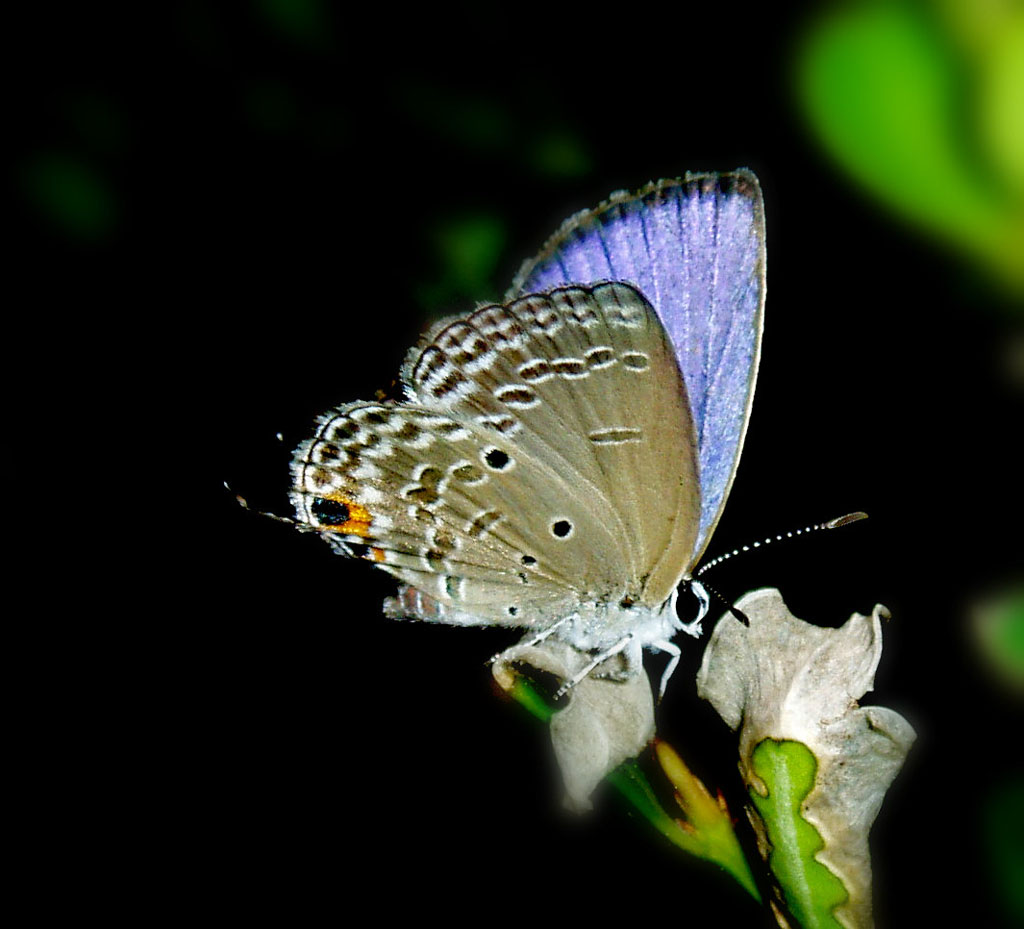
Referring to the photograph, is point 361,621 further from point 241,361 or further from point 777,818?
point 777,818

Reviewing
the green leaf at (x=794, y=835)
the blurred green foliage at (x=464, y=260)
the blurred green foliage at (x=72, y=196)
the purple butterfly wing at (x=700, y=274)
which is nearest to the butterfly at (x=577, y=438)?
the purple butterfly wing at (x=700, y=274)

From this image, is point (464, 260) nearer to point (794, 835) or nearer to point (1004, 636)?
point (1004, 636)

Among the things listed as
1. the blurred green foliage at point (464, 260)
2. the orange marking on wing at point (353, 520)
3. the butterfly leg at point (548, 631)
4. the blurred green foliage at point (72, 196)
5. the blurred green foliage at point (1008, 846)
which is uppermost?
the blurred green foliage at point (72, 196)

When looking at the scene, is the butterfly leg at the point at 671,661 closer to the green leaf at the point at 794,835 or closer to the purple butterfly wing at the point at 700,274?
the purple butterfly wing at the point at 700,274

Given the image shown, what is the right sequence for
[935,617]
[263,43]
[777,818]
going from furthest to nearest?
1. [263,43]
2. [935,617]
3. [777,818]

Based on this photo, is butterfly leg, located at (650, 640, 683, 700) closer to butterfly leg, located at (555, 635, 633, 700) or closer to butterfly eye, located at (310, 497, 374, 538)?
butterfly leg, located at (555, 635, 633, 700)

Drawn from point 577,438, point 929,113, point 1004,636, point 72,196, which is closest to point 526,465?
point 577,438

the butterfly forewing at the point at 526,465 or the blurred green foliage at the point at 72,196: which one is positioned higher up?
the blurred green foliage at the point at 72,196

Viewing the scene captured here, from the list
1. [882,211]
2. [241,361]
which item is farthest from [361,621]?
[882,211]
